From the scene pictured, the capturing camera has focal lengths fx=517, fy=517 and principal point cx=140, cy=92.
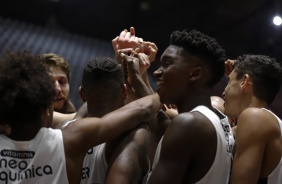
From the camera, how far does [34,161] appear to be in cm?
176

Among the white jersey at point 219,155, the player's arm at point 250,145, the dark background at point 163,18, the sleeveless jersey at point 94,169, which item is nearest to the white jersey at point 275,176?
the player's arm at point 250,145

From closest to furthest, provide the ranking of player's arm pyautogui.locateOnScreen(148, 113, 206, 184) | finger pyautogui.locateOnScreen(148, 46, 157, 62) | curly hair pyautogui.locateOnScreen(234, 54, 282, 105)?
player's arm pyautogui.locateOnScreen(148, 113, 206, 184) → curly hair pyautogui.locateOnScreen(234, 54, 282, 105) → finger pyautogui.locateOnScreen(148, 46, 157, 62)

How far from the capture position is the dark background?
6.46m

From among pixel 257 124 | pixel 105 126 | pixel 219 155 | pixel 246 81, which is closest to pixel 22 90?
pixel 105 126

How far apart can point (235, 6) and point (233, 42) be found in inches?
24.6

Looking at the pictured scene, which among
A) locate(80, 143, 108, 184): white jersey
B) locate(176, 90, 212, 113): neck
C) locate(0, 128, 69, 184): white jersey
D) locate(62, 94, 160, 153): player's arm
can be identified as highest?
locate(176, 90, 212, 113): neck

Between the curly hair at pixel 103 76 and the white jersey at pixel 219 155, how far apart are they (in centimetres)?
37

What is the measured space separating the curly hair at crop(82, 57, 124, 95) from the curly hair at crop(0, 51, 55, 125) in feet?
1.21

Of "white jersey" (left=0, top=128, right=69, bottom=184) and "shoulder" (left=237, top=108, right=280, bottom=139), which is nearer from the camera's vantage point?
"white jersey" (left=0, top=128, right=69, bottom=184)

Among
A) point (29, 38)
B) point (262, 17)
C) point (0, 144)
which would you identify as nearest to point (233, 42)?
point (262, 17)

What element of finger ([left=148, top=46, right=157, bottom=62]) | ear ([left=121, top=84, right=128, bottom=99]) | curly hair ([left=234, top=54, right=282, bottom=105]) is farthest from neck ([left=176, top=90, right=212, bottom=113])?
finger ([left=148, top=46, right=157, bottom=62])

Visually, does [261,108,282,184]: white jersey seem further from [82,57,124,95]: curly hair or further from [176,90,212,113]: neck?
[82,57,124,95]: curly hair

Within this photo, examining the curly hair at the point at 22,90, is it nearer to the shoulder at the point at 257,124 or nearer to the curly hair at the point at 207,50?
the curly hair at the point at 207,50

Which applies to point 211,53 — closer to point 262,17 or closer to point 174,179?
point 174,179
